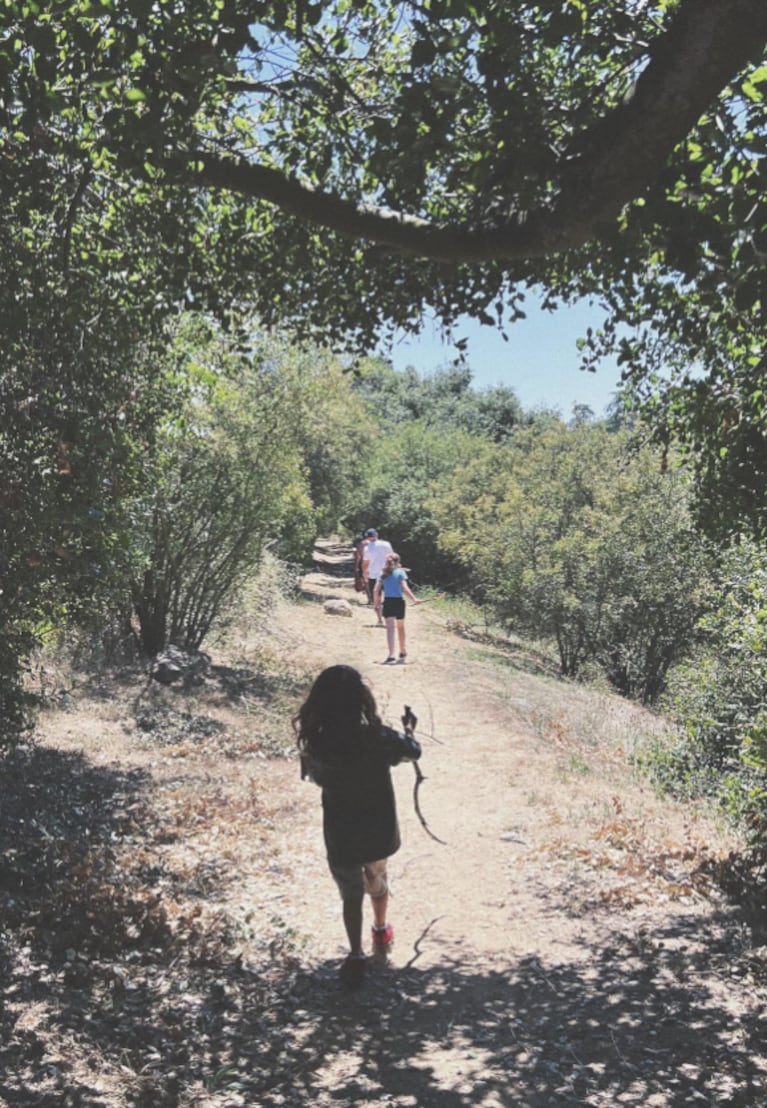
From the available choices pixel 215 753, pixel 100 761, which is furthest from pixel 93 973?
pixel 215 753

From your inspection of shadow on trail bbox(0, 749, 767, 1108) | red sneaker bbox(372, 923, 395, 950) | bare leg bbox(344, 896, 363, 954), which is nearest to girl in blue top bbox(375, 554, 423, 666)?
shadow on trail bbox(0, 749, 767, 1108)

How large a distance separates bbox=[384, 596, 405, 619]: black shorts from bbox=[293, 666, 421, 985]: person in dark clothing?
32.3 ft

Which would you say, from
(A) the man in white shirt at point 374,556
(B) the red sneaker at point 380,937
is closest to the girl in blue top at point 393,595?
(A) the man in white shirt at point 374,556

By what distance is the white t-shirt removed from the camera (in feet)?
59.7

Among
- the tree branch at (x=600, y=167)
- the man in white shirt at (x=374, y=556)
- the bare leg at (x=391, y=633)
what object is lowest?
the bare leg at (x=391, y=633)

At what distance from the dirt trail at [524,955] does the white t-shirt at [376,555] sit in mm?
8140

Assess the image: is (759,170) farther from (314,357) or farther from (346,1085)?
(314,357)

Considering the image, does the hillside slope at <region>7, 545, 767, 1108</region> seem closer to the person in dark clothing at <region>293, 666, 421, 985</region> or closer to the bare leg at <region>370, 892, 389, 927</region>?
the bare leg at <region>370, 892, 389, 927</region>

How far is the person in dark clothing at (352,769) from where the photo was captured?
4.71m

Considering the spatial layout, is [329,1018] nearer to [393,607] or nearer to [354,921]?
[354,921]

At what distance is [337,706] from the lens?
15.4 ft

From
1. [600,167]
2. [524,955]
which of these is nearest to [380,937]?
[524,955]

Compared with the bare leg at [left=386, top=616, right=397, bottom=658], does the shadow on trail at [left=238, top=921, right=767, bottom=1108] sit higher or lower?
lower

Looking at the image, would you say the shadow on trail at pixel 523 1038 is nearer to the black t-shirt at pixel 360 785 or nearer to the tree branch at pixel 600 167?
the black t-shirt at pixel 360 785
